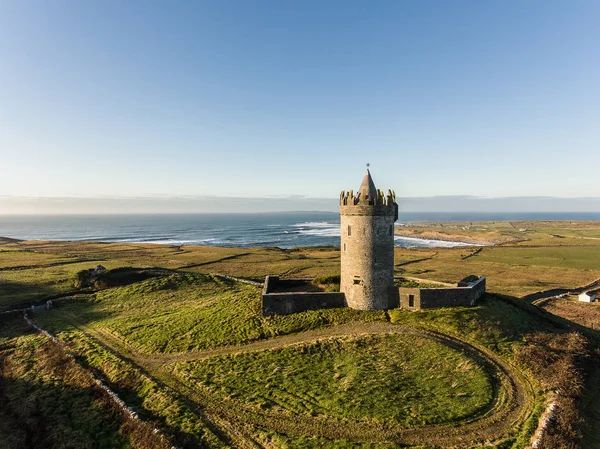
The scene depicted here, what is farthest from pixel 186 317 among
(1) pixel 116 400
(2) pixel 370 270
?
(2) pixel 370 270

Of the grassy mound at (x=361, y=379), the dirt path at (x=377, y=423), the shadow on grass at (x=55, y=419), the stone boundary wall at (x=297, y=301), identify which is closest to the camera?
the dirt path at (x=377, y=423)

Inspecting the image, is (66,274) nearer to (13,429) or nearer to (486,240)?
(13,429)

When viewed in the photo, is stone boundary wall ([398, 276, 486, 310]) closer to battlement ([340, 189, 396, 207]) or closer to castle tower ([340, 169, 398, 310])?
castle tower ([340, 169, 398, 310])

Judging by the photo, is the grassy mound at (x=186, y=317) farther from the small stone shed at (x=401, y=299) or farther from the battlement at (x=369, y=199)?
the battlement at (x=369, y=199)

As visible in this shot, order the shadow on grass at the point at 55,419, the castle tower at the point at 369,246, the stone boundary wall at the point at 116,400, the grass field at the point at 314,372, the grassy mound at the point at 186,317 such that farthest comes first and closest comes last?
1. the castle tower at the point at 369,246
2. the grassy mound at the point at 186,317
3. the shadow on grass at the point at 55,419
4. the stone boundary wall at the point at 116,400
5. the grass field at the point at 314,372

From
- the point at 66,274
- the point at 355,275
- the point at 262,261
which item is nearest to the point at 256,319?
the point at 355,275

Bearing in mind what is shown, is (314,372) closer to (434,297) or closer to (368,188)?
(434,297)

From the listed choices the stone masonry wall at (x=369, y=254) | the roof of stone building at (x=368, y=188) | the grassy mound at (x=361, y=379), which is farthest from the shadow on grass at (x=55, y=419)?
the roof of stone building at (x=368, y=188)
